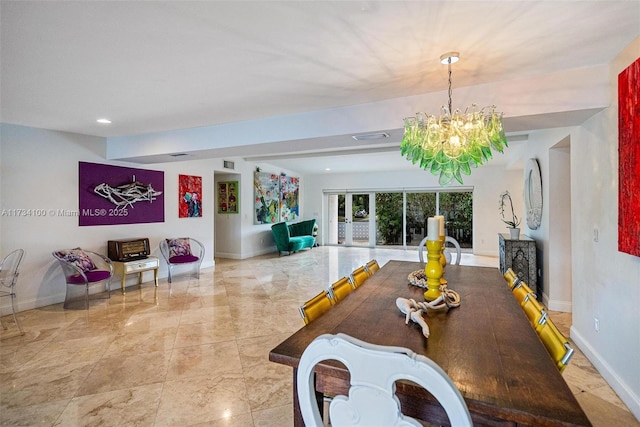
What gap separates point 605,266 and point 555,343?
165cm

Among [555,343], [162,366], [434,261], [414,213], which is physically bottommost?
[162,366]

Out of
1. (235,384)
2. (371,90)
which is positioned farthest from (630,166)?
(235,384)

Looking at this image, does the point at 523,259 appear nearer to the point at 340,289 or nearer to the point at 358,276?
the point at 358,276

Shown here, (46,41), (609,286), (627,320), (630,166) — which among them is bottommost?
(627,320)

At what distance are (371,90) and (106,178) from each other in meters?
4.40

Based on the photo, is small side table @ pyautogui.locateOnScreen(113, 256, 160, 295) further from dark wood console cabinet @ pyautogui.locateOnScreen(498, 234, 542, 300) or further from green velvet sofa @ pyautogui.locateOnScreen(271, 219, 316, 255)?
dark wood console cabinet @ pyautogui.locateOnScreen(498, 234, 542, 300)

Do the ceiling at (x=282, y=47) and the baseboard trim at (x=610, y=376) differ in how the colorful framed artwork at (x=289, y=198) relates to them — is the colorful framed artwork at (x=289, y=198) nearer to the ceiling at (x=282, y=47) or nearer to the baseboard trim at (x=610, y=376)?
the ceiling at (x=282, y=47)

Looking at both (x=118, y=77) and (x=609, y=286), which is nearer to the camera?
(x=609, y=286)

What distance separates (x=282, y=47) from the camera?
209cm

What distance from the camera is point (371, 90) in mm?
2861

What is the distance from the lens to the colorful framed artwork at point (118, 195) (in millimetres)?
4715

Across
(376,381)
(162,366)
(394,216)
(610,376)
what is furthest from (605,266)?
(394,216)

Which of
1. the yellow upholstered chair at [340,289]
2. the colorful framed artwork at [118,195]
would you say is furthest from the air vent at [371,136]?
the colorful framed artwork at [118,195]

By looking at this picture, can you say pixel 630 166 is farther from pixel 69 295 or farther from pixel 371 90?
pixel 69 295
